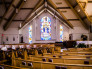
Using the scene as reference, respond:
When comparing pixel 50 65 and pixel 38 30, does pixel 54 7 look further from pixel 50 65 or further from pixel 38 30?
pixel 50 65

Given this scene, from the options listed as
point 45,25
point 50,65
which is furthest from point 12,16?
point 50,65

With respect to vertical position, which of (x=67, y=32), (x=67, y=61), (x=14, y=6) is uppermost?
(x=14, y=6)

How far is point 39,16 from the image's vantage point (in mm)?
17938

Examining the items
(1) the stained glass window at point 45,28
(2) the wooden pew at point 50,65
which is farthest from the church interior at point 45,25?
(2) the wooden pew at point 50,65

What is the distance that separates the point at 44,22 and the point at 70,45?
19.9 feet

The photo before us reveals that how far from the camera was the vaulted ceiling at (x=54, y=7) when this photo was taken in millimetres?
11859

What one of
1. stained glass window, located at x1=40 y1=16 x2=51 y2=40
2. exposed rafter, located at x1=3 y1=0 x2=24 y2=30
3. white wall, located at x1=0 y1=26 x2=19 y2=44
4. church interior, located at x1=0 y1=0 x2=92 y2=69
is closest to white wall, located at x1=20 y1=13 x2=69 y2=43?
church interior, located at x1=0 y1=0 x2=92 y2=69

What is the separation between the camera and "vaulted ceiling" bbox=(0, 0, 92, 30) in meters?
11.9

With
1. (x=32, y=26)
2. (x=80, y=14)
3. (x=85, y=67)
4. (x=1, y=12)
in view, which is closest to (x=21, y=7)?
(x=1, y=12)

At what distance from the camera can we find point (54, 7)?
45.7ft

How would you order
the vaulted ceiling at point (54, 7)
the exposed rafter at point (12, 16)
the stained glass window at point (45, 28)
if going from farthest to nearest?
the stained glass window at point (45, 28) → the exposed rafter at point (12, 16) → the vaulted ceiling at point (54, 7)

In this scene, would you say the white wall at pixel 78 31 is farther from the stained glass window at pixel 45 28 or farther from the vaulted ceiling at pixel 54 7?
the stained glass window at pixel 45 28

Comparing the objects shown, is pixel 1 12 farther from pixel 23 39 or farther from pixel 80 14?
pixel 80 14

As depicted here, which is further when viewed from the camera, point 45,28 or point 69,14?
point 45,28
